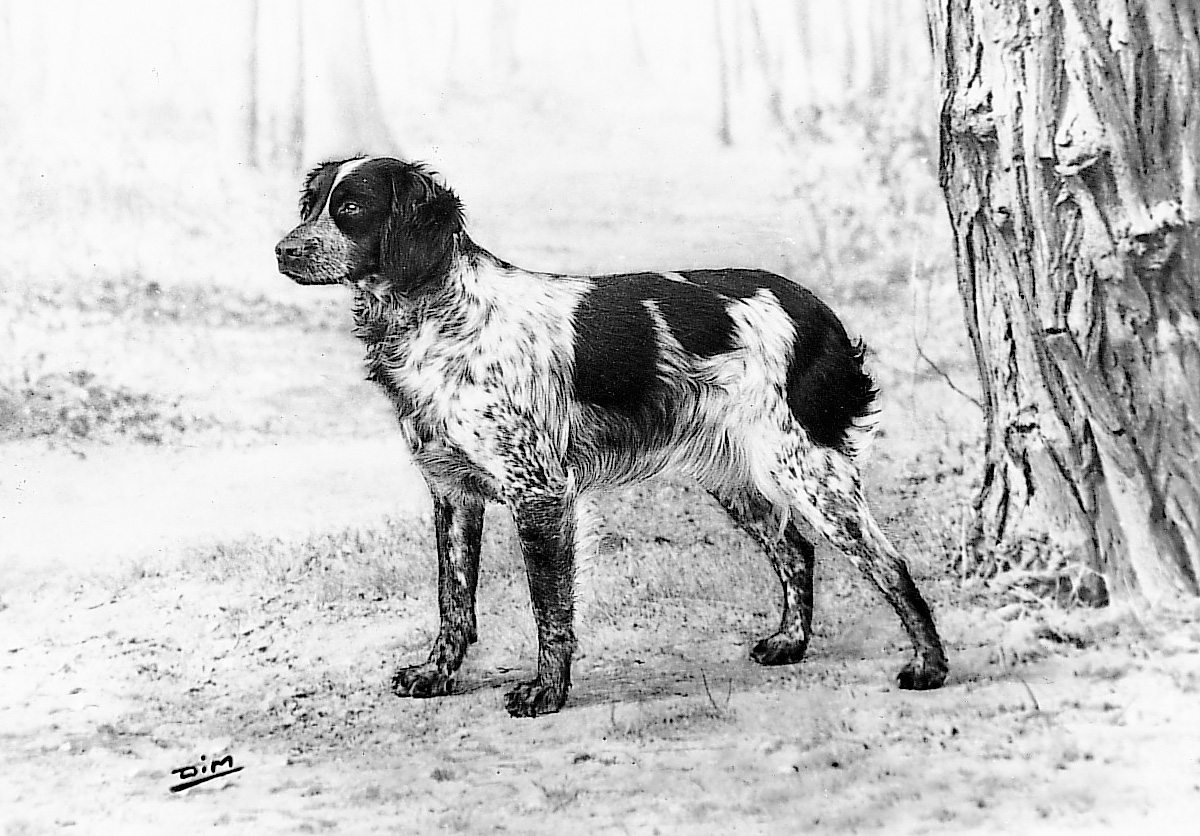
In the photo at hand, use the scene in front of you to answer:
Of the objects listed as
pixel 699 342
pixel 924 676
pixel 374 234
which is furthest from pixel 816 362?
pixel 374 234

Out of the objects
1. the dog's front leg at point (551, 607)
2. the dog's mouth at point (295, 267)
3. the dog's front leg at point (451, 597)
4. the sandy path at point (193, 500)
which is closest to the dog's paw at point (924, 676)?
the dog's front leg at point (551, 607)

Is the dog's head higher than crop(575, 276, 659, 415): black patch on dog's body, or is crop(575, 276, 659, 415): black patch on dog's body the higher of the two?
the dog's head

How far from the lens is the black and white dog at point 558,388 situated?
246 centimetres

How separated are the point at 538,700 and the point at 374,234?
1098 millimetres

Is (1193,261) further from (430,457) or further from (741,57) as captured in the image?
(430,457)

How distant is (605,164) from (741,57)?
0.46 m

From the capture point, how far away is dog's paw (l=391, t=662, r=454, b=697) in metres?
2.61

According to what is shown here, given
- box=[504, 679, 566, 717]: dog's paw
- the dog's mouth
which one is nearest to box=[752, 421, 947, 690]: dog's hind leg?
box=[504, 679, 566, 717]: dog's paw

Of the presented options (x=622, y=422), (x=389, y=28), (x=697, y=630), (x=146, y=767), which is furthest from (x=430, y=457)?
(x=389, y=28)

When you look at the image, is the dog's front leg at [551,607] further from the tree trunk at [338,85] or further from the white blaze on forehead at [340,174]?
the tree trunk at [338,85]

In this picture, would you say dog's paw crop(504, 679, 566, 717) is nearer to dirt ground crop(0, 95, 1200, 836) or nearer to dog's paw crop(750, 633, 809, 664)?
dirt ground crop(0, 95, 1200, 836)

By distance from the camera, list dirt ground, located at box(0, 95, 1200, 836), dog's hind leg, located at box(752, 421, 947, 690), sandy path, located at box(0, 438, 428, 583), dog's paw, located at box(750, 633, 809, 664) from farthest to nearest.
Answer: sandy path, located at box(0, 438, 428, 583)
dog's paw, located at box(750, 633, 809, 664)
dog's hind leg, located at box(752, 421, 947, 690)
dirt ground, located at box(0, 95, 1200, 836)

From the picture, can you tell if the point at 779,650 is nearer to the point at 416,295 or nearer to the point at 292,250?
the point at 416,295

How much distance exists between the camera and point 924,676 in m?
2.54
